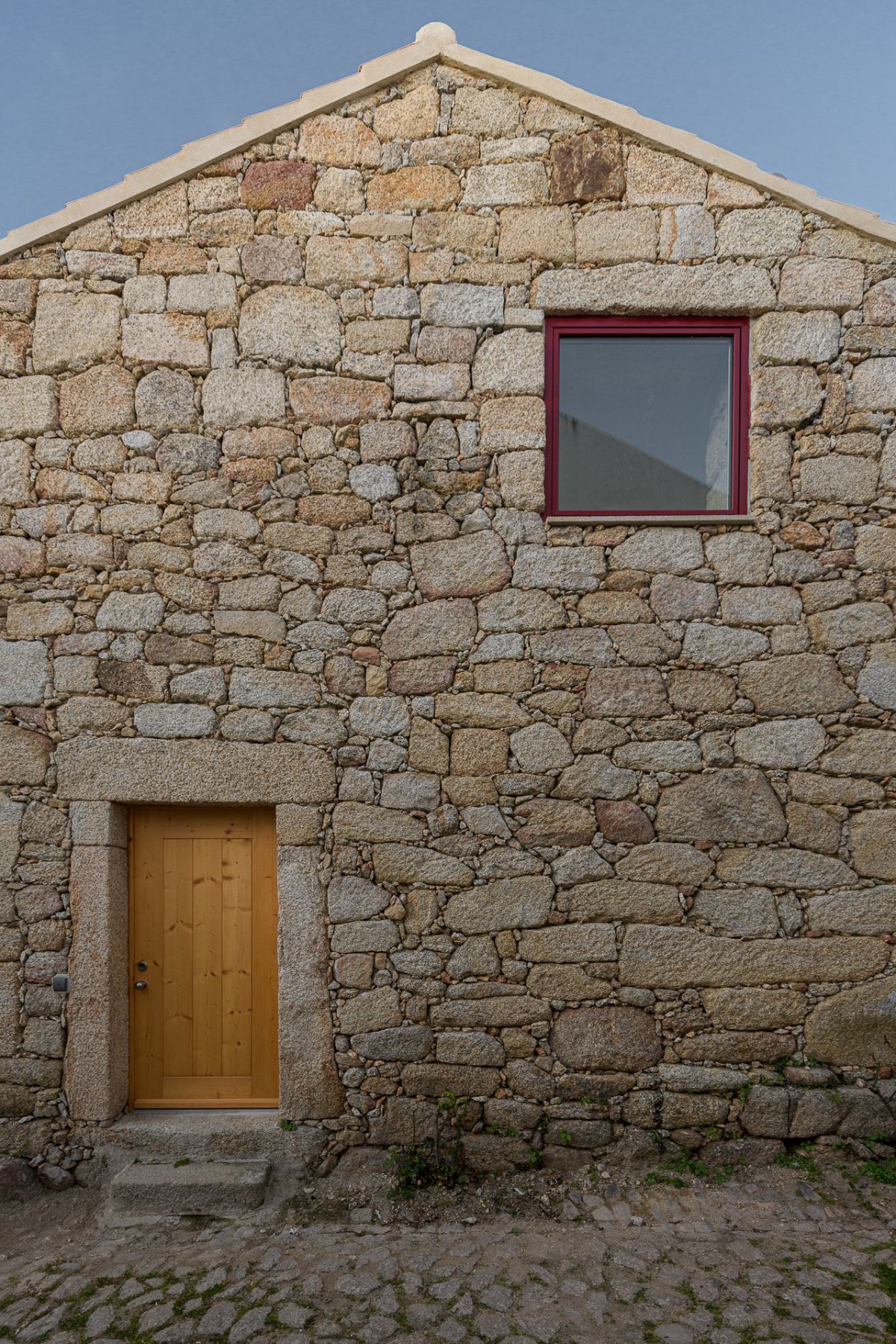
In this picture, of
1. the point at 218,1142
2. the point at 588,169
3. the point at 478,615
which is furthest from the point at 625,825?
the point at 588,169

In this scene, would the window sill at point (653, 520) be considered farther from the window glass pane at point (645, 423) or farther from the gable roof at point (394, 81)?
the gable roof at point (394, 81)

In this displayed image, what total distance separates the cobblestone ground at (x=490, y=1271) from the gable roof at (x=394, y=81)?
4.66 metres

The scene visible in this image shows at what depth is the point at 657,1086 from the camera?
3766 mm

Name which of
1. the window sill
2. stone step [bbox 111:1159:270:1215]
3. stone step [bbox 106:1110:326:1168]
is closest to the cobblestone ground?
stone step [bbox 111:1159:270:1215]

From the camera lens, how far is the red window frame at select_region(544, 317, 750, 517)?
4.01 meters

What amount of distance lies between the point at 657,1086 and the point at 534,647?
7.23ft

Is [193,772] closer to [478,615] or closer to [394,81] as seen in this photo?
[478,615]

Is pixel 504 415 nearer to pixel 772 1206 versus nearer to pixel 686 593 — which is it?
pixel 686 593

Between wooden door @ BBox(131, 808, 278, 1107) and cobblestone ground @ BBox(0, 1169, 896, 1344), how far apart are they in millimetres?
592

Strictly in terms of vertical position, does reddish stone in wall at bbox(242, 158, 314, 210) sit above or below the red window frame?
above

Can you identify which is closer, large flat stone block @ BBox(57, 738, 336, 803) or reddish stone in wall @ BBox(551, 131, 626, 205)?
large flat stone block @ BBox(57, 738, 336, 803)

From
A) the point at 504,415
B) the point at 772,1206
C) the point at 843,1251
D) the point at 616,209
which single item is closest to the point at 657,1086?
the point at 772,1206

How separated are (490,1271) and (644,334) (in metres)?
4.32

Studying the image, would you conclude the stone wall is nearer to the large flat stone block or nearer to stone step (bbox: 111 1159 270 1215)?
the large flat stone block
